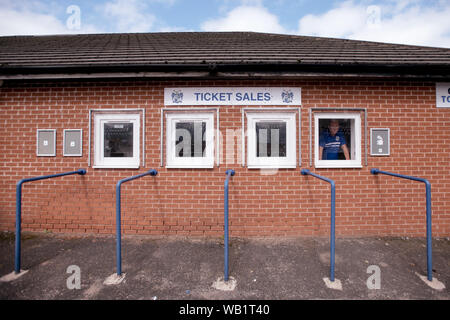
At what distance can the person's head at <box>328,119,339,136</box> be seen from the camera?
383 centimetres

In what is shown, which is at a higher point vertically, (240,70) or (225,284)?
(240,70)

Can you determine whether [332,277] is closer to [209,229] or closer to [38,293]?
[209,229]

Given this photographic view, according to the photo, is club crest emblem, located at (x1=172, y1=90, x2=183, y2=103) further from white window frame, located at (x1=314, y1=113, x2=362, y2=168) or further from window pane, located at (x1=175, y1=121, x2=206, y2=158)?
white window frame, located at (x1=314, y1=113, x2=362, y2=168)

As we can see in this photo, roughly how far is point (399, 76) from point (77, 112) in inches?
234

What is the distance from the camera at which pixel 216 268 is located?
271 centimetres

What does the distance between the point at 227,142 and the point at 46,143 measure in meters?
3.43

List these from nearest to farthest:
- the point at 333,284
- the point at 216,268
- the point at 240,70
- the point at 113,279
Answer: the point at 333,284 → the point at 113,279 → the point at 216,268 → the point at 240,70

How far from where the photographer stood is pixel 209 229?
3.68 metres

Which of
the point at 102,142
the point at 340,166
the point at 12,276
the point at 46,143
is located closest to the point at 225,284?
the point at 12,276

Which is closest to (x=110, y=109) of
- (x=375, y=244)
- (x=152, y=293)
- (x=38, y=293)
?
(x=38, y=293)

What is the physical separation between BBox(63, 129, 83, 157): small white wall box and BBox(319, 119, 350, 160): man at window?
4.56 meters

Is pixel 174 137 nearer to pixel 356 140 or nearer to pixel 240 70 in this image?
pixel 240 70

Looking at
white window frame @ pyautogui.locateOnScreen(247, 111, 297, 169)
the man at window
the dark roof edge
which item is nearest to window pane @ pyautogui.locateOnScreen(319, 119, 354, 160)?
the man at window
